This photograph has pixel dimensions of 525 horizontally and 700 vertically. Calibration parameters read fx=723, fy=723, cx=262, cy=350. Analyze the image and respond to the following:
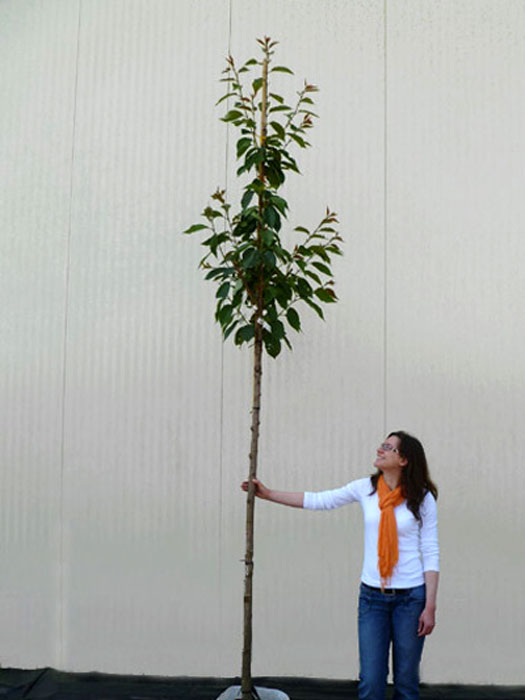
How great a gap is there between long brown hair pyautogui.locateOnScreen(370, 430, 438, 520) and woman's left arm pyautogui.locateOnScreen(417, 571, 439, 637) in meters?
0.21

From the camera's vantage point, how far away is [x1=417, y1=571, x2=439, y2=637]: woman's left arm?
101 inches

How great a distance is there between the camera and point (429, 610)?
8.43 ft

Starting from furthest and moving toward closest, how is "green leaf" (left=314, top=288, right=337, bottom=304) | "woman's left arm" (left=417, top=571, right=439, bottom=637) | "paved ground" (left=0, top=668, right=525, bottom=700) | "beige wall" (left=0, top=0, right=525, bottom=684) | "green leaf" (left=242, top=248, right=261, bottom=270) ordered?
1. "beige wall" (left=0, top=0, right=525, bottom=684)
2. "paved ground" (left=0, top=668, right=525, bottom=700)
3. "green leaf" (left=314, top=288, right=337, bottom=304)
4. "green leaf" (left=242, top=248, right=261, bottom=270)
5. "woman's left arm" (left=417, top=571, right=439, bottom=637)

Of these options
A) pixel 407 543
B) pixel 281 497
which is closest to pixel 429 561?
pixel 407 543

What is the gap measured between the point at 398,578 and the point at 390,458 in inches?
16.9

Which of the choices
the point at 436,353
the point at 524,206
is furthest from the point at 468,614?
the point at 524,206

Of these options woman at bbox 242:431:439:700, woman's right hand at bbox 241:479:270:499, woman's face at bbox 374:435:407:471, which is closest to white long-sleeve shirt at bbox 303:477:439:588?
woman at bbox 242:431:439:700

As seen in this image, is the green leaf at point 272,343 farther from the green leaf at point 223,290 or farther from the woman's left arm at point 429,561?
the woman's left arm at point 429,561

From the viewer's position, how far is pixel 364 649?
2.64 metres

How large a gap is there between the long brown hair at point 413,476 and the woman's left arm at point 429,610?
213mm

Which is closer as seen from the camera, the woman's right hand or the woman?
the woman

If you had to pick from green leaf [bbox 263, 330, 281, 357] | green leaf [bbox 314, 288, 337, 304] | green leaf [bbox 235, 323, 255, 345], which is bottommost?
green leaf [bbox 263, 330, 281, 357]

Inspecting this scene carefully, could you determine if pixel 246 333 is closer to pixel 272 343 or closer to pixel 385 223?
pixel 272 343

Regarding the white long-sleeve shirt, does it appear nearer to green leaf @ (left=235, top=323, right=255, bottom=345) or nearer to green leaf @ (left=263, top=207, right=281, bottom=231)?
green leaf @ (left=235, top=323, right=255, bottom=345)
